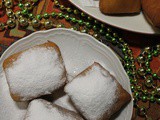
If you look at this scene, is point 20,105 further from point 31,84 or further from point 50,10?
point 50,10

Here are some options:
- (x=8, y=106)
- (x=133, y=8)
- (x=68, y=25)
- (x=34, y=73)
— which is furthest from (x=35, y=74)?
(x=133, y=8)

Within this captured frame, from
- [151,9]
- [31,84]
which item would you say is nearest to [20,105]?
[31,84]

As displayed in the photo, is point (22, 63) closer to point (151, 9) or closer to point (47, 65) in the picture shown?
point (47, 65)

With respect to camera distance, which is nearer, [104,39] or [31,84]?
[31,84]

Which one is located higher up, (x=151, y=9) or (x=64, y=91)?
(x=151, y=9)

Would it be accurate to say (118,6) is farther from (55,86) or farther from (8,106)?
(8,106)

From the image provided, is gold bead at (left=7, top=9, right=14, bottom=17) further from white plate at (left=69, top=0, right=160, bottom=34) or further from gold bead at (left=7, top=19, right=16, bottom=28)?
white plate at (left=69, top=0, right=160, bottom=34)

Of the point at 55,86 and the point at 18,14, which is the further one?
the point at 18,14
